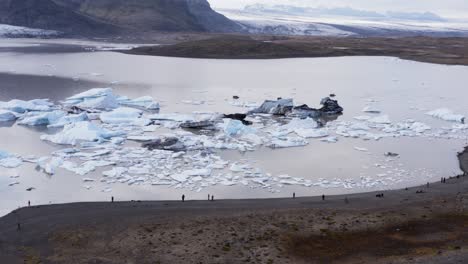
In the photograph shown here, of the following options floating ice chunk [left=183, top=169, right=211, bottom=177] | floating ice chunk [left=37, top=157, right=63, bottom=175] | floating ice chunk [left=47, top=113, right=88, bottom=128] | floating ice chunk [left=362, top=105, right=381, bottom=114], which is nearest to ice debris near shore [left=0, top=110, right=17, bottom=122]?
floating ice chunk [left=47, top=113, right=88, bottom=128]

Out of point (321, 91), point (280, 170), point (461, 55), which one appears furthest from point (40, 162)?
point (461, 55)

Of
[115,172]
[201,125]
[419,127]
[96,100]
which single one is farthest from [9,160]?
[419,127]

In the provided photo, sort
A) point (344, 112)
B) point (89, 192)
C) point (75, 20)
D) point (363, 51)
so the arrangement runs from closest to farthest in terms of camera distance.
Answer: point (89, 192) → point (344, 112) → point (363, 51) → point (75, 20)

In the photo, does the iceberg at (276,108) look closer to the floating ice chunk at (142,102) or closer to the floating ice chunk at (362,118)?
the floating ice chunk at (362,118)

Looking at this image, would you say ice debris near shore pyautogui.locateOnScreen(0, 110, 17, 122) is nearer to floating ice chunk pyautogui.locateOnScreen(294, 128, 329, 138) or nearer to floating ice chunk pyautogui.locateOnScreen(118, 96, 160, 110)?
floating ice chunk pyautogui.locateOnScreen(118, 96, 160, 110)

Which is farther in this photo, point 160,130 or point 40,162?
point 160,130

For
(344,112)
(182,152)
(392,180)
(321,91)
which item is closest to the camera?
(392,180)

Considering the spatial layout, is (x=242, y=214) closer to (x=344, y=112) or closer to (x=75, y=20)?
(x=344, y=112)

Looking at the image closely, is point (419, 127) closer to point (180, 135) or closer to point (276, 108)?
point (276, 108)
